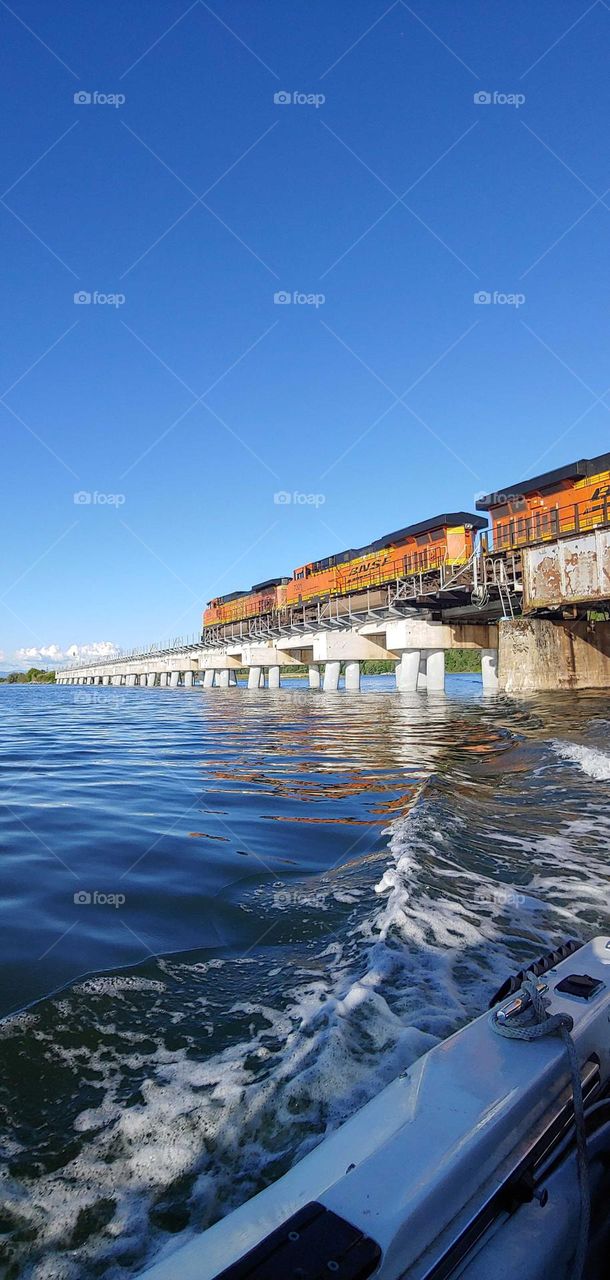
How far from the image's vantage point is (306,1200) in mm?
1270

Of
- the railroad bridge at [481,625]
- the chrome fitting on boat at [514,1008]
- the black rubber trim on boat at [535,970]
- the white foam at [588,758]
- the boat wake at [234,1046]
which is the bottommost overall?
the boat wake at [234,1046]

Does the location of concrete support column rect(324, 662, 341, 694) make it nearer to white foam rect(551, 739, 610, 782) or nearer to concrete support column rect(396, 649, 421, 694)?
concrete support column rect(396, 649, 421, 694)

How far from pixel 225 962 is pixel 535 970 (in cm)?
155

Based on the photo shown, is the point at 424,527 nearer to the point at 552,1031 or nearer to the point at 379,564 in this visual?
the point at 379,564

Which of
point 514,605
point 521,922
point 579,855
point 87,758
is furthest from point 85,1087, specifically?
point 514,605

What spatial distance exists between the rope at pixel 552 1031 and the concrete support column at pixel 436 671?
30.2 metres

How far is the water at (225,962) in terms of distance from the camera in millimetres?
1797

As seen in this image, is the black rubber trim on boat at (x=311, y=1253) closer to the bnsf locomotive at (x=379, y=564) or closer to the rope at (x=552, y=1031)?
the rope at (x=552, y=1031)

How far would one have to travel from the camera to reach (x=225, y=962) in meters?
3.03

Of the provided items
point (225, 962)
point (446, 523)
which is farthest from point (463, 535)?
point (225, 962)

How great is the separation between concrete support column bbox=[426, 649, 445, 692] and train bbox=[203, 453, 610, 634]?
4.58 m

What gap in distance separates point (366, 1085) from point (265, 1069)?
1.23ft

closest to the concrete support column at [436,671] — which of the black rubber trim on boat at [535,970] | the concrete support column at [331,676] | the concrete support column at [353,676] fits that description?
the concrete support column at [353,676]

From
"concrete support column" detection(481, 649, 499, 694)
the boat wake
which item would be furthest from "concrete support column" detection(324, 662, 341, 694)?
the boat wake
